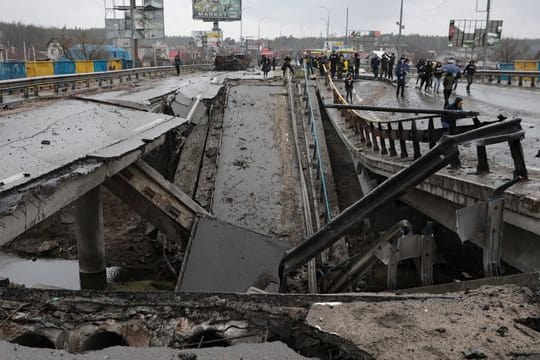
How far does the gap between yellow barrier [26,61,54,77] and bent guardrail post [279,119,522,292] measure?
2167cm

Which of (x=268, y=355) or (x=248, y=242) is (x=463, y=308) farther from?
(x=248, y=242)

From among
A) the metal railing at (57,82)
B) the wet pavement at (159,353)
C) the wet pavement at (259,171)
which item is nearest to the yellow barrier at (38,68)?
the metal railing at (57,82)

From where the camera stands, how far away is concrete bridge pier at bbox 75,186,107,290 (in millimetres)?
10430

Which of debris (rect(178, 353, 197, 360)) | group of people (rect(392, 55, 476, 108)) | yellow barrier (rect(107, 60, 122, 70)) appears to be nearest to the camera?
debris (rect(178, 353, 197, 360))

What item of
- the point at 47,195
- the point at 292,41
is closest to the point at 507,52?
the point at 47,195

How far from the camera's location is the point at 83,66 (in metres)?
29.2

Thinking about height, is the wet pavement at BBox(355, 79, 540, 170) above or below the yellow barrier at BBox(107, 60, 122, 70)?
below

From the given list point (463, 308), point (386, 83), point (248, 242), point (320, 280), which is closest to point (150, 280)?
point (248, 242)

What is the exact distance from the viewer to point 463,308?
3.51 metres

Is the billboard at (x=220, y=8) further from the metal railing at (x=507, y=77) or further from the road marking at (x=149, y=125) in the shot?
the road marking at (x=149, y=125)

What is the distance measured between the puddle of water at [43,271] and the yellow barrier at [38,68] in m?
A: 14.6

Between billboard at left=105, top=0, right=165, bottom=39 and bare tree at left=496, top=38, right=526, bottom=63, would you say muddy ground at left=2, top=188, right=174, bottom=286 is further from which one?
bare tree at left=496, top=38, right=526, bottom=63

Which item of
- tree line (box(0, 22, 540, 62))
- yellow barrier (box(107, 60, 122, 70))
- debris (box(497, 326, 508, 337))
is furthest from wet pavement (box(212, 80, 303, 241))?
tree line (box(0, 22, 540, 62))

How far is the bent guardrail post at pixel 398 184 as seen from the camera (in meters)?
5.45
